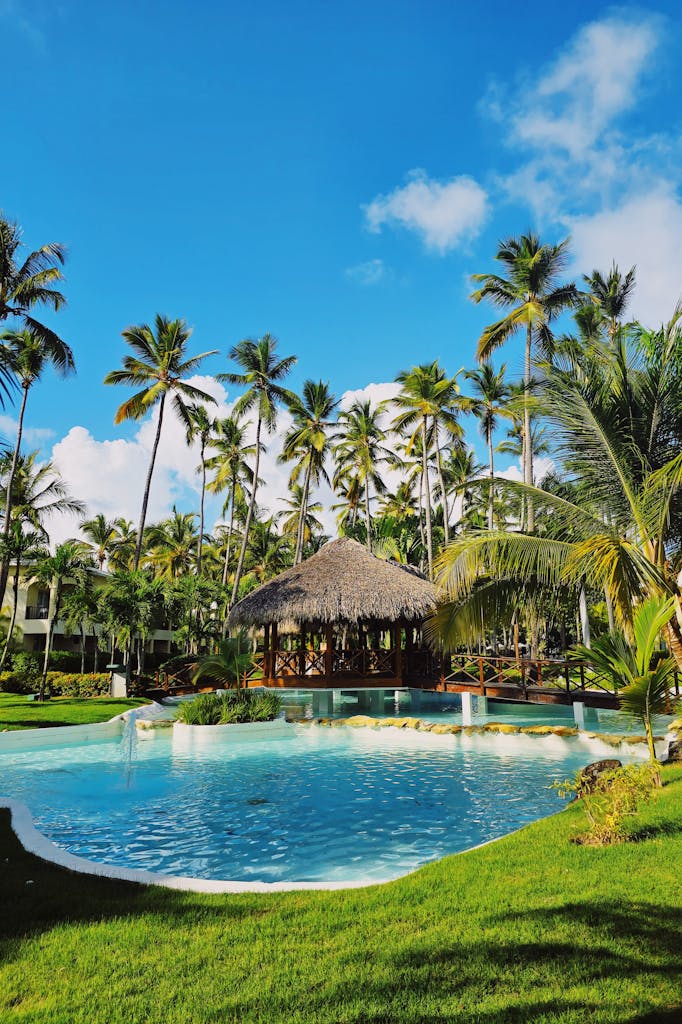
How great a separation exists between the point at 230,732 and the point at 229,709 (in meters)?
0.93

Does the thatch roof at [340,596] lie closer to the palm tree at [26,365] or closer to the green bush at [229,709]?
the green bush at [229,709]

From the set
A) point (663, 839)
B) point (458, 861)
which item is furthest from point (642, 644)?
point (458, 861)

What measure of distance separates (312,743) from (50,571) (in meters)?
10.5

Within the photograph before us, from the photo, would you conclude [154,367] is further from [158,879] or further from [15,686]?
[158,879]

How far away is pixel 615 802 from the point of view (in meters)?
4.75

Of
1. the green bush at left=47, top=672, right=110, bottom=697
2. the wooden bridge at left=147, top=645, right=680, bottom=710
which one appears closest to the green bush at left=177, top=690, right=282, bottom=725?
the wooden bridge at left=147, top=645, right=680, bottom=710

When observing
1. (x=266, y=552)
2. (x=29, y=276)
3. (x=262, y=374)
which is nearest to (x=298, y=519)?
(x=266, y=552)

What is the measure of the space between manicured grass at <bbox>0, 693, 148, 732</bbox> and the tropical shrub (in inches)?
411

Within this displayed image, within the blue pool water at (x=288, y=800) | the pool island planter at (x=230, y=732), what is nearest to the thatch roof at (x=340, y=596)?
the pool island planter at (x=230, y=732)

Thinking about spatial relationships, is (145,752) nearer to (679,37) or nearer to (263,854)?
(263,854)

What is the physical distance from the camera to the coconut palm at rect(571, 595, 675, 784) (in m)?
5.71

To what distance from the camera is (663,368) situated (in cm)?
735

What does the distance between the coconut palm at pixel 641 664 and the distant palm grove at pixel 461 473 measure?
64 centimetres

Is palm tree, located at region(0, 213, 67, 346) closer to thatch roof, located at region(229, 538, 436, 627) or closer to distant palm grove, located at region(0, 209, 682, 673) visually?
distant palm grove, located at region(0, 209, 682, 673)
